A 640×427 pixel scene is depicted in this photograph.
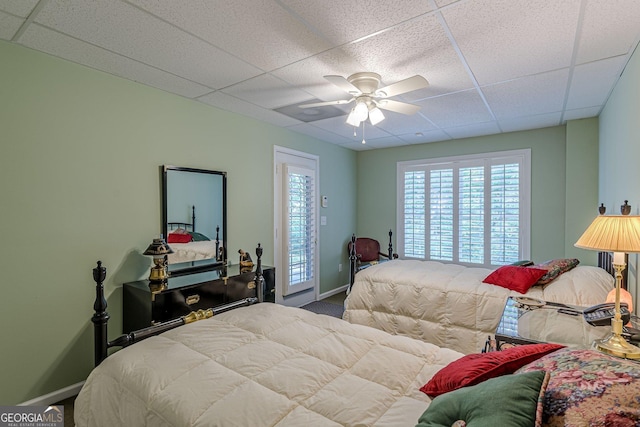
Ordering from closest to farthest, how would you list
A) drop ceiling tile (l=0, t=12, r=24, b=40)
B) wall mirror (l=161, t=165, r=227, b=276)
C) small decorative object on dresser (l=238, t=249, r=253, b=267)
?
drop ceiling tile (l=0, t=12, r=24, b=40) < wall mirror (l=161, t=165, r=227, b=276) < small decorative object on dresser (l=238, t=249, r=253, b=267)

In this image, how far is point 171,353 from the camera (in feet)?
4.89

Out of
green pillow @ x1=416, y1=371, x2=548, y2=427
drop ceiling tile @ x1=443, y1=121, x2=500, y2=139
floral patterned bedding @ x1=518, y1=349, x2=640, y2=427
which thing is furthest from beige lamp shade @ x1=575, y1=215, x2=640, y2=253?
drop ceiling tile @ x1=443, y1=121, x2=500, y2=139

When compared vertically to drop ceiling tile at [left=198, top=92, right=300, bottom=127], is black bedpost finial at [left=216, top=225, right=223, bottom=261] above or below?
below

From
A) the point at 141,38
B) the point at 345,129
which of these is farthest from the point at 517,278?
the point at 141,38

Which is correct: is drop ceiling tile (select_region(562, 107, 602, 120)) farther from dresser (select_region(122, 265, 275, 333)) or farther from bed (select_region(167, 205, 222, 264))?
bed (select_region(167, 205, 222, 264))

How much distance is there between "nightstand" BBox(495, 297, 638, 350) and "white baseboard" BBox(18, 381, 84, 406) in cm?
300

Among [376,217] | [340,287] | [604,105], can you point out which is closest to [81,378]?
[340,287]

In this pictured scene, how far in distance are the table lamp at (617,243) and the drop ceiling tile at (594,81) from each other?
61.4 inches

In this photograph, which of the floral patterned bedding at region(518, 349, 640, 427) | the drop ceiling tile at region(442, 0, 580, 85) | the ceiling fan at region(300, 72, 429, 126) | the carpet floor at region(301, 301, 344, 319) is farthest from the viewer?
the carpet floor at region(301, 301, 344, 319)

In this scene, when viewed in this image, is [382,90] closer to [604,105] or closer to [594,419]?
[594,419]

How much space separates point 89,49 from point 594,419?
3153 mm

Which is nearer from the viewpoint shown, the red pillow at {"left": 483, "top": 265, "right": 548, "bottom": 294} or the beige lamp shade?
the beige lamp shade

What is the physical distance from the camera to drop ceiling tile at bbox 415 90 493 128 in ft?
10.4

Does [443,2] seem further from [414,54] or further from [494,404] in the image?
[494,404]
